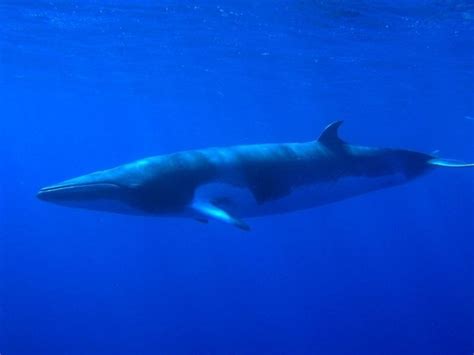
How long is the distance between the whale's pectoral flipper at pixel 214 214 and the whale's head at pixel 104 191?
96cm

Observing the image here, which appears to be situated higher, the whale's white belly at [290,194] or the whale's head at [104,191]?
the whale's white belly at [290,194]

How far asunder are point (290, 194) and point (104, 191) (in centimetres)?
336

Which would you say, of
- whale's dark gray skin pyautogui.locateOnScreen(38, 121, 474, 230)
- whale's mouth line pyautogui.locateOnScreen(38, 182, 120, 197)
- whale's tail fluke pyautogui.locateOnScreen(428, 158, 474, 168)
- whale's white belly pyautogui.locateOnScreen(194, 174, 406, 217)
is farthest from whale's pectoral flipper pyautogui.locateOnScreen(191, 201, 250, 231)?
whale's tail fluke pyautogui.locateOnScreen(428, 158, 474, 168)

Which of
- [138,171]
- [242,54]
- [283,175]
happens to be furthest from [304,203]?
[242,54]

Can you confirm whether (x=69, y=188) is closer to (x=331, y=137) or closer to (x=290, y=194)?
(x=290, y=194)

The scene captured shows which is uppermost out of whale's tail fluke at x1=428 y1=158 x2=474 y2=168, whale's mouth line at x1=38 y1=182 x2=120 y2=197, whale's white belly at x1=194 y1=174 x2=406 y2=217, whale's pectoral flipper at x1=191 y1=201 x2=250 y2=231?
whale's tail fluke at x1=428 y1=158 x2=474 y2=168

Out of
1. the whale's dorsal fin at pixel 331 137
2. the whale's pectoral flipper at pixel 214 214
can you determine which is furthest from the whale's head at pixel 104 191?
the whale's dorsal fin at pixel 331 137

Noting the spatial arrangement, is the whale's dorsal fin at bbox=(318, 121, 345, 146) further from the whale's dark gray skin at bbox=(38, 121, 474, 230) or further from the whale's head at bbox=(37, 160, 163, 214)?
the whale's head at bbox=(37, 160, 163, 214)

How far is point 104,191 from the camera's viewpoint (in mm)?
8094

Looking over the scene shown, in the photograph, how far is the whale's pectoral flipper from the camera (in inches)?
287

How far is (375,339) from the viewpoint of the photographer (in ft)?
63.7

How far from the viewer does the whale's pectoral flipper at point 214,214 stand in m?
7.30

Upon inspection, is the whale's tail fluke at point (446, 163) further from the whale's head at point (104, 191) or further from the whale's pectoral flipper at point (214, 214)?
the whale's head at point (104, 191)

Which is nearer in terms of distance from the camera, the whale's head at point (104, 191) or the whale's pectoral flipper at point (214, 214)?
the whale's pectoral flipper at point (214, 214)
